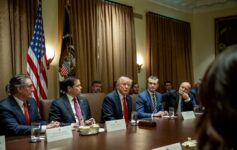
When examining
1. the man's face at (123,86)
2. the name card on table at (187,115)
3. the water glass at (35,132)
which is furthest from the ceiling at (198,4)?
the water glass at (35,132)

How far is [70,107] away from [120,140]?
1426 mm

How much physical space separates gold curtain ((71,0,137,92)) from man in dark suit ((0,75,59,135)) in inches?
86.3

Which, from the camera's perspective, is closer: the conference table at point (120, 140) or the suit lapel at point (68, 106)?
the conference table at point (120, 140)

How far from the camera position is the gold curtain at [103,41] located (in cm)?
566

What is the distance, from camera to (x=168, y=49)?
317 inches

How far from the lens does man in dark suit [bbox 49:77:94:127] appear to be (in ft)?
12.0

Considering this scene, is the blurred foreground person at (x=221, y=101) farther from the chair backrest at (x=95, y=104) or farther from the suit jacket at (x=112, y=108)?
the chair backrest at (x=95, y=104)

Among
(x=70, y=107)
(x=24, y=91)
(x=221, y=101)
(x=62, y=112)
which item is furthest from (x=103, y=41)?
(x=221, y=101)

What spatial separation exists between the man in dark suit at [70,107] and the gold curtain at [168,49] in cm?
365

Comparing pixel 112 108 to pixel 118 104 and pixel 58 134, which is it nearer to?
pixel 118 104

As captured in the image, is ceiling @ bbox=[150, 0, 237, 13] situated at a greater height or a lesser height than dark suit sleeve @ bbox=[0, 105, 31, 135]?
A: greater

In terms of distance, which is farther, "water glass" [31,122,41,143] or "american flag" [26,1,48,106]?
"american flag" [26,1,48,106]

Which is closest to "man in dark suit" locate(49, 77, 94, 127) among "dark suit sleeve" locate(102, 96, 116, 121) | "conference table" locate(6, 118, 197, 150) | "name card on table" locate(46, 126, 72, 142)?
"dark suit sleeve" locate(102, 96, 116, 121)

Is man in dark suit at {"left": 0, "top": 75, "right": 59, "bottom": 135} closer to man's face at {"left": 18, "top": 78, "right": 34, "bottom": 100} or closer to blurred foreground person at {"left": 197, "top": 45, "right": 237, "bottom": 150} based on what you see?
man's face at {"left": 18, "top": 78, "right": 34, "bottom": 100}
